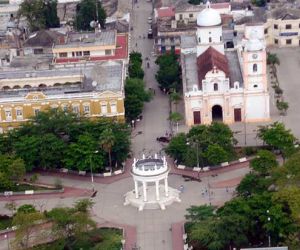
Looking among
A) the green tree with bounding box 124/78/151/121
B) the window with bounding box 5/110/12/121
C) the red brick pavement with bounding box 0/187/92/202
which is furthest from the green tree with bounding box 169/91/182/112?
the red brick pavement with bounding box 0/187/92/202

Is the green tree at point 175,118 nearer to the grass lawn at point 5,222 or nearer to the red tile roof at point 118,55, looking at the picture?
the red tile roof at point 118,55

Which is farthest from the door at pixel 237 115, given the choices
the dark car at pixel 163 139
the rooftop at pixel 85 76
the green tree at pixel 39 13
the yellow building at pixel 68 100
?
the green tree at pixel 39 13

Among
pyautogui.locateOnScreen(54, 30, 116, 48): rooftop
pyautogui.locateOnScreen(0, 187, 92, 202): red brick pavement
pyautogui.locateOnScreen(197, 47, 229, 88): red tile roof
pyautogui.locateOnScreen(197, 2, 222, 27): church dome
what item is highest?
pyautogui.locateOnScreen(197, 2, 222, 27): church dome

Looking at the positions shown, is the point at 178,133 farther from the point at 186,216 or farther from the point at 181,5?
the point at 181,5

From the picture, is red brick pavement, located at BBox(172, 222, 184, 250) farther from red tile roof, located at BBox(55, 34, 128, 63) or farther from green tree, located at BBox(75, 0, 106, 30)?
green tree, located at BBox(75, 0, 106, 30)

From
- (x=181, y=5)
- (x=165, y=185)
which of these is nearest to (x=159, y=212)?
(x=165, y=185)

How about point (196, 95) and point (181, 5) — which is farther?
point (181, 5)

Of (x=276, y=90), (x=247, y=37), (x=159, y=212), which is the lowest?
(x=159, y=212)
